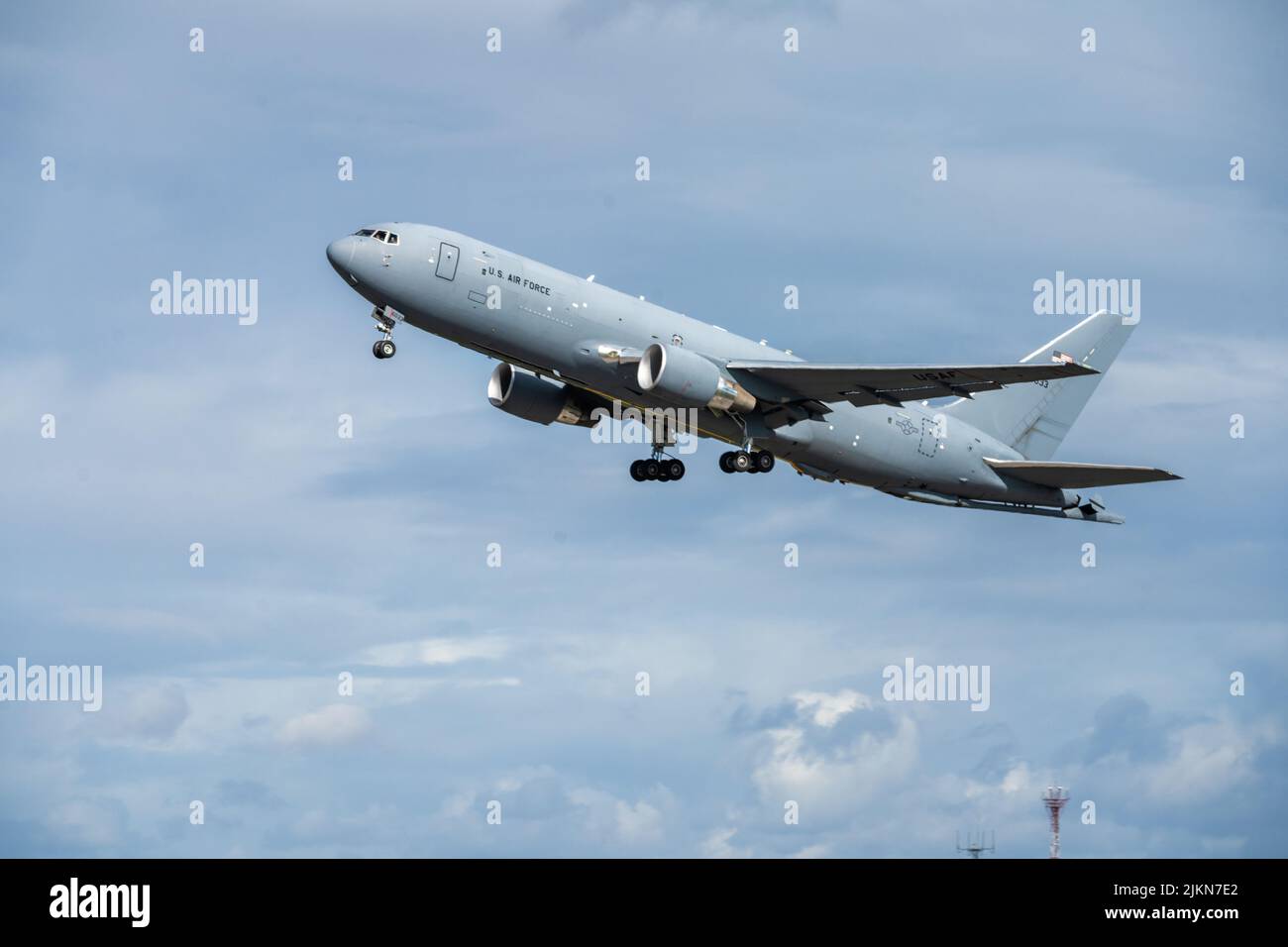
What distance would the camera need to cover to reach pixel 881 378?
65875mm

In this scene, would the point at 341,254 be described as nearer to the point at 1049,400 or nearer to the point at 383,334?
the point at 383,334

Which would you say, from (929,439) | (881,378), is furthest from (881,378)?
(929,439)

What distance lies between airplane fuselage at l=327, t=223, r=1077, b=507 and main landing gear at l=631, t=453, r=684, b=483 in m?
2.55

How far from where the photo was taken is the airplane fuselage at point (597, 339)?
60.9 metres

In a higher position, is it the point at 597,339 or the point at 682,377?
the point at 597,339

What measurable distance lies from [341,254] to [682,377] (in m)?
12.6

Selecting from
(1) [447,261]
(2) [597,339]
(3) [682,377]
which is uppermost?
(1) [447,261]

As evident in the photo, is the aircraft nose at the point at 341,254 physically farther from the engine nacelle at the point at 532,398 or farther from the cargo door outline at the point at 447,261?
the engine nacelle at the point at 532,398

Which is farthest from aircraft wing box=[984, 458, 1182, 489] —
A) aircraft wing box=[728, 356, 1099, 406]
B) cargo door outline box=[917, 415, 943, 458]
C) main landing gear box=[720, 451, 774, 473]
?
main landing gear box=[720, 451, 774, 473]
